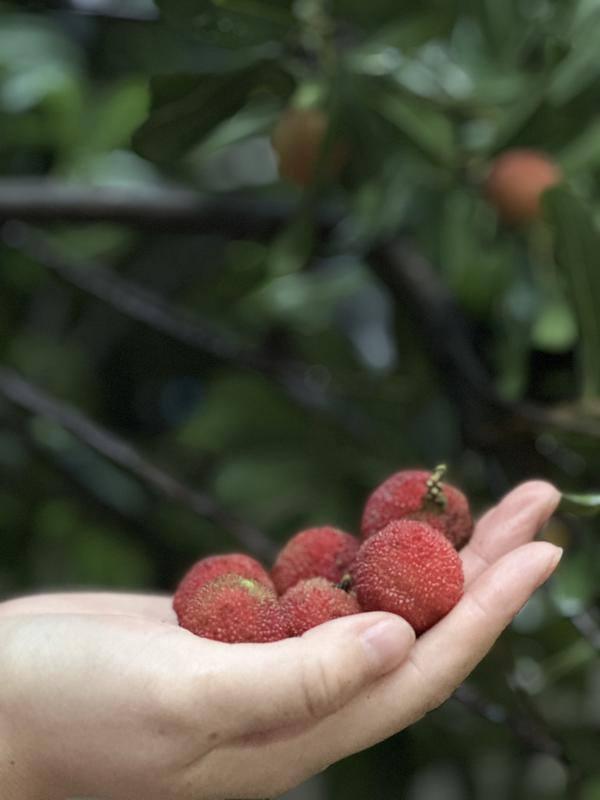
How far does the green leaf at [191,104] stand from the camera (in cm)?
76

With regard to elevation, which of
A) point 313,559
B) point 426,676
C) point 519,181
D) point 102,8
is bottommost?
point 426,676

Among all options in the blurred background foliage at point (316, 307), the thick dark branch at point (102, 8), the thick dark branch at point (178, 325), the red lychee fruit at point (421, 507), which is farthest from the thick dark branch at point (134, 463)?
the thick dark branch at point (102, 8)

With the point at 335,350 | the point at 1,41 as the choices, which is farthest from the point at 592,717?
the point at 1,41

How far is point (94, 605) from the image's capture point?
22.8 inches

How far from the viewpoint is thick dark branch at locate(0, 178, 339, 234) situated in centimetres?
95

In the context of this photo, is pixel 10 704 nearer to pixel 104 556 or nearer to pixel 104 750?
pixel 104 750

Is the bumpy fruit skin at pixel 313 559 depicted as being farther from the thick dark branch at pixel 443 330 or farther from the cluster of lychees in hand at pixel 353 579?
the thick dark branch at pixel 443 330

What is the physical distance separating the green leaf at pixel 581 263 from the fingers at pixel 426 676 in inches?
11.3

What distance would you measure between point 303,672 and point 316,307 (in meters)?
0.70

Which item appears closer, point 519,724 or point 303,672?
point 303,672

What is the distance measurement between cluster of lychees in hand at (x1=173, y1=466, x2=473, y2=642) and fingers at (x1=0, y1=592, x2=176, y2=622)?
4 centimetres

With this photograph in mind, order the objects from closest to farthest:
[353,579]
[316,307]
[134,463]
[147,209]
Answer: [353,579]
[134,463]
[147,209]
[316,307]

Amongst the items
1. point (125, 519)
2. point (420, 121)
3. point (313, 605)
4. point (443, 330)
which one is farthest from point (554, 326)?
point (125, 519)

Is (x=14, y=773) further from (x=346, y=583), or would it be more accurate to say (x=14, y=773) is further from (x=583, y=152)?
(x=583, y=152)
